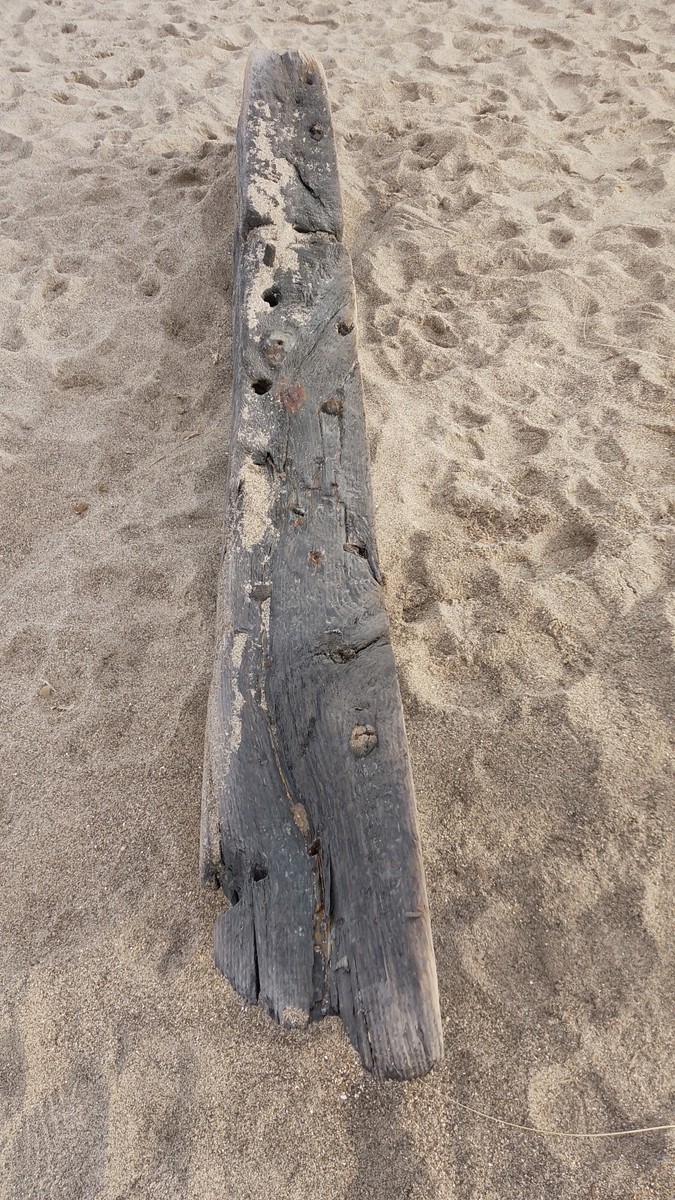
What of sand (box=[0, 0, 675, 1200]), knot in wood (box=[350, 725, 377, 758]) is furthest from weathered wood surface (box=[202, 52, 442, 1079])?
sand (box=[0, 0, 675, 1200])

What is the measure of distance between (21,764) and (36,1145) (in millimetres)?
907

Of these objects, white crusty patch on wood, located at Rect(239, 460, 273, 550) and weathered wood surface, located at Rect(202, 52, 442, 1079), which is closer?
weathered wood surface, located at Rect(202, 52, 442, 1079)

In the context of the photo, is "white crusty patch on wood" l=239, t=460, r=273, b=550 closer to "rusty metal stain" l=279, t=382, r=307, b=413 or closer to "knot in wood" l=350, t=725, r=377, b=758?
"rusty metal stain" l=279, t=382, r=307, b=413

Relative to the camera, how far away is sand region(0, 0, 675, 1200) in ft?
4.53

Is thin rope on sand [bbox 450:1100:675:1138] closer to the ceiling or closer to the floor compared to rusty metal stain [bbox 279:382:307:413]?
closer to the floor

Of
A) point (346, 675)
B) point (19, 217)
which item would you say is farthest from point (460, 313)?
point (19, 217)

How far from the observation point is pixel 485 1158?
131 cm

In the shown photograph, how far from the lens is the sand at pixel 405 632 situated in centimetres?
138

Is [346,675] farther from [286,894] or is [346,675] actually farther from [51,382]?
[51,382]

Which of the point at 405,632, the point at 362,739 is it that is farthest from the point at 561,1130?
the point at 405,632

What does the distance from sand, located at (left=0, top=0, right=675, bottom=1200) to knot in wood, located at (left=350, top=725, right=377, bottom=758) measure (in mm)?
341

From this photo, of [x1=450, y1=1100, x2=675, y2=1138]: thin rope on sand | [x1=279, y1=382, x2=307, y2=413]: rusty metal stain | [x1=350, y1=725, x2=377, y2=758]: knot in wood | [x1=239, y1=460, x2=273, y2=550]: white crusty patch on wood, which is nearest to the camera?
[x1=450, y1=1100, x2=675, y2=1138]: thin rope on sand

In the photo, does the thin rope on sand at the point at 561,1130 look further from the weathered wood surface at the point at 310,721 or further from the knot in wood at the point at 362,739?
the knot in wood at the point at 362,739

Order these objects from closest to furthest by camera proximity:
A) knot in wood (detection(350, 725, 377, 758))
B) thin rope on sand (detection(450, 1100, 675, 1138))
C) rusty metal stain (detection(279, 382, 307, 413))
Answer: thin rope on sand (detection(450, 1100, 675, 1138)), knot in wood (detection(350, 725, 377, 758)), rusty metal stain (detection(279, 382, 307, 413))
